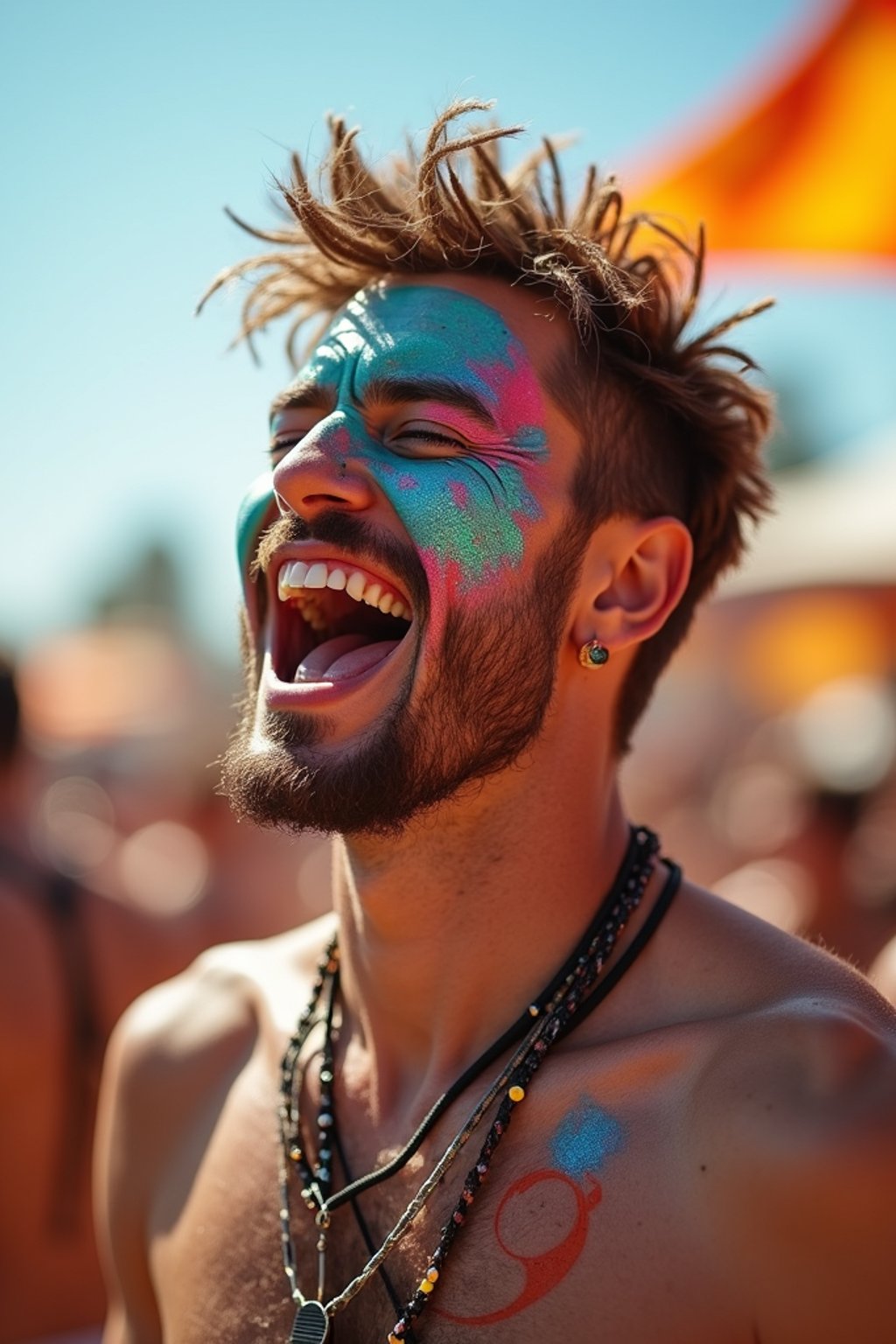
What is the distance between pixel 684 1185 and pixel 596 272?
1763 mm

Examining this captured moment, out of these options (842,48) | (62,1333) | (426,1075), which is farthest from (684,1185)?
(842,48)

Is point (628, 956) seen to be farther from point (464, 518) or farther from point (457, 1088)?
point (464, 518)

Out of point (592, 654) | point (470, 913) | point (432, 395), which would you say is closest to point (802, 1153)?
point (470, 913)

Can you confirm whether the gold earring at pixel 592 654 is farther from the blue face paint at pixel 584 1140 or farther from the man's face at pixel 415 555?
the blue face paint at pixel 584 1140

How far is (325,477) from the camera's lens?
2.41m

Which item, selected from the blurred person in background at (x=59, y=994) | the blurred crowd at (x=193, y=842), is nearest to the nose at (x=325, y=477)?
the blurred person in background at (x=59, y=994)

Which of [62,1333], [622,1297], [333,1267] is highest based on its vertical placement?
[622,1297]

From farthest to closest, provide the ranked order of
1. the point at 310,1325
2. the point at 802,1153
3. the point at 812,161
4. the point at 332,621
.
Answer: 1. the point at 812,161
2. the point at 332,621
3. the point at 310,1325
4. the point at 802,1153

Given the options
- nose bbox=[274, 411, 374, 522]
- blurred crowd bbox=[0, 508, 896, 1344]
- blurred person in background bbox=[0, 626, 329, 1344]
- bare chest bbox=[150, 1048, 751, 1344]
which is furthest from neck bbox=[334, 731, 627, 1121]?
blurred crowd bbox=[0, 508, 896, 1344]

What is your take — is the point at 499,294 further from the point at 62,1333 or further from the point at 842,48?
the point at 842,48

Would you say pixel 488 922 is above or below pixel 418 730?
below

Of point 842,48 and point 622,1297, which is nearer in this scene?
point 622,1297

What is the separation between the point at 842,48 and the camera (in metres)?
5.96

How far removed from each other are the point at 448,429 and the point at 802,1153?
142cm
